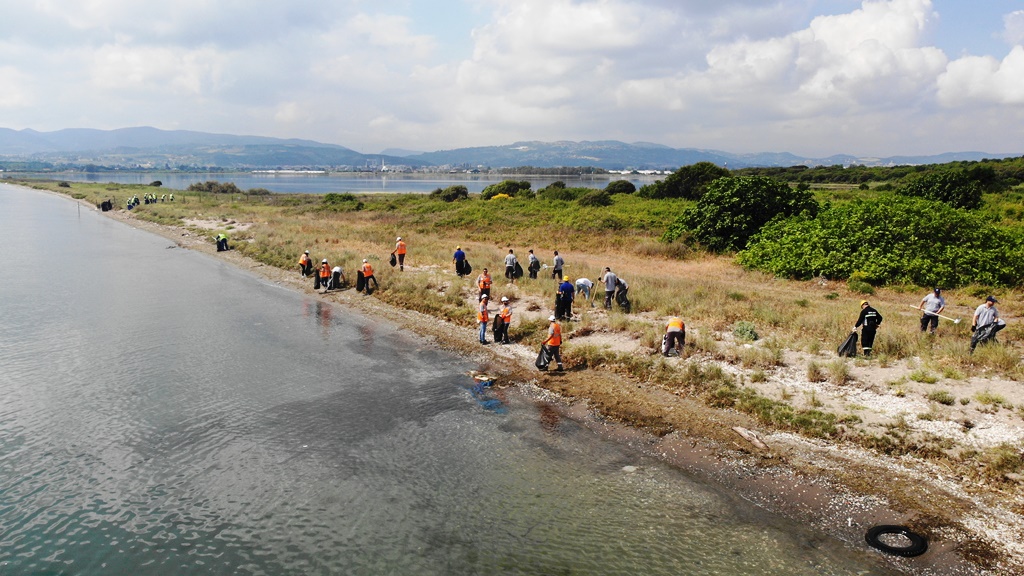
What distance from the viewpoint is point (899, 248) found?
26.8 metres

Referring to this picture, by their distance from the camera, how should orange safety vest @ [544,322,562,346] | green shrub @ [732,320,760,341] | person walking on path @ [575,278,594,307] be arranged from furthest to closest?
person walking on path @ [575,278,594,307] < green shrub @ [732,320,760,341] < orange safety vest @ [544,322,562,346]

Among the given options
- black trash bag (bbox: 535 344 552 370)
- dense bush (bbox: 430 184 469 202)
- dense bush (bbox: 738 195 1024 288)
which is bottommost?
black trash bag (bbox: 535 344 552 370)

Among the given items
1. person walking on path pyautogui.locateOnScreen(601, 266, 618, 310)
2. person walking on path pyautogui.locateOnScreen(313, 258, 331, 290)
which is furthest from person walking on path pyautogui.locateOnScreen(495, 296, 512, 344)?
person walking on path pyautogui.locateOnScreen(313, 258, 331, 290)

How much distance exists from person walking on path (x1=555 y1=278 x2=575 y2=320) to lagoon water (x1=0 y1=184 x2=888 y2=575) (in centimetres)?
453

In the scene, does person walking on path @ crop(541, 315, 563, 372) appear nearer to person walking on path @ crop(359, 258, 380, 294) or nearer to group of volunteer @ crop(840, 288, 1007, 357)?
group of volunteer @ crop(840, 288, 1007, 357)

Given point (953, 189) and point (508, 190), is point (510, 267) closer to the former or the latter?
point (953, 189)

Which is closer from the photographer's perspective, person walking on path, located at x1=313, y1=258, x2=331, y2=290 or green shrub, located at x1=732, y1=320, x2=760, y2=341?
green shrub, located at x1=732, y1=320, x2=760, y2=341

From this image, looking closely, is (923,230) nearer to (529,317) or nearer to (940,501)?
(529,317)

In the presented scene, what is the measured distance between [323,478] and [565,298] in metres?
11.3

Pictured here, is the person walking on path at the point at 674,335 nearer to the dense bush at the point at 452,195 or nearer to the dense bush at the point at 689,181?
the dense bush at the point at 689,181

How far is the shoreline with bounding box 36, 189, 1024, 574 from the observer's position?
31.8 ft

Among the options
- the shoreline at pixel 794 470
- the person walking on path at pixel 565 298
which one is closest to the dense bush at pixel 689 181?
the person walking on path at pixel 565 298

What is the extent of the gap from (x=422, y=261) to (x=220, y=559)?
25047 mm

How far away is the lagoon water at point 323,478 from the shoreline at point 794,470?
0.65 meters
